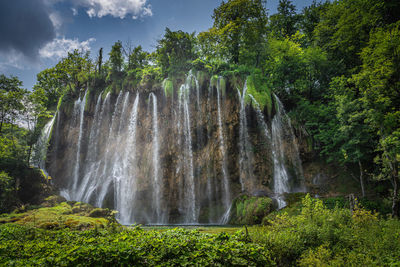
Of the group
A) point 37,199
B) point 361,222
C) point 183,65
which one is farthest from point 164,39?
point 361,222

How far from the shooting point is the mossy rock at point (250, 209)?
1217cm

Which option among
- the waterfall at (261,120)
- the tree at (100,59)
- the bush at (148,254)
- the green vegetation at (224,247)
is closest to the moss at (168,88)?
the waterfall at (261,120)

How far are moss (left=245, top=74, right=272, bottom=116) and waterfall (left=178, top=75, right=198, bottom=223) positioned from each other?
22.4 ft

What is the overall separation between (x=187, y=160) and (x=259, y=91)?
34.3ft

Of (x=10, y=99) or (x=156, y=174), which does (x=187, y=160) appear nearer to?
(x=156, y=174)

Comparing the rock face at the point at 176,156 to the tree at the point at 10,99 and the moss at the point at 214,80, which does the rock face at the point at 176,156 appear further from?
the tree at the point at 10,99

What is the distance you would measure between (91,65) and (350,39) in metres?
32.3

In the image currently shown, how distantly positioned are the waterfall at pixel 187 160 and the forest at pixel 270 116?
1.91 meters

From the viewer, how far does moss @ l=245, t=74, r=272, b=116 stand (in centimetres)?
1991

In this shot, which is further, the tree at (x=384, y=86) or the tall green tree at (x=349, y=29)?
the tall green tree at (x=349, y=29)

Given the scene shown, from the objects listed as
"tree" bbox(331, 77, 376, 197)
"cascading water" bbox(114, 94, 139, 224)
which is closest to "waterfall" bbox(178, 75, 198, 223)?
"cascading water" bbox(114, 94, 139, 224)

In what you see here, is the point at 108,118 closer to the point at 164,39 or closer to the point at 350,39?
the point at 164,39

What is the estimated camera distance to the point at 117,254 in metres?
3.27

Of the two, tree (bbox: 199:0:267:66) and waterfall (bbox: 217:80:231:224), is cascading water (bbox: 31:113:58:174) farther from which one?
tree (bbox: 199:0:267:66)
